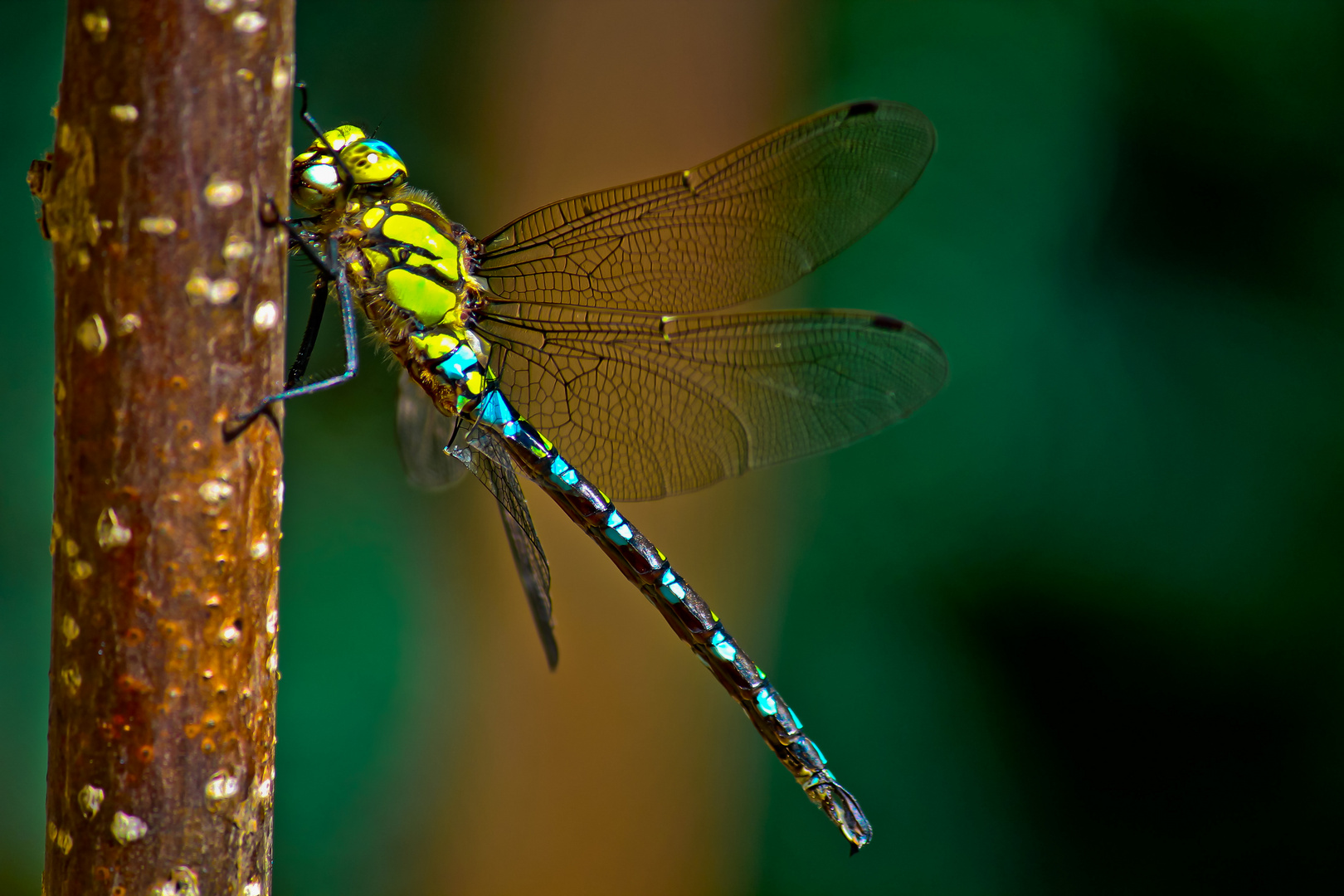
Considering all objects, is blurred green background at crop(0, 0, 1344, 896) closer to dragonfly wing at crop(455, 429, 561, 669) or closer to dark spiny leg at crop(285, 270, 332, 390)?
dragonfly wing at crop(455, 429, 561, 669)

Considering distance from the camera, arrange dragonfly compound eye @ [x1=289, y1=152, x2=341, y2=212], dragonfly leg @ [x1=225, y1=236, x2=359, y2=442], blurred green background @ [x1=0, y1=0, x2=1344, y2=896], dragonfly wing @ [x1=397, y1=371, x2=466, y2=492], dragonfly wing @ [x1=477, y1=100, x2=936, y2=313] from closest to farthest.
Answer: dragonfly leg @ [x1=225, y1=236, x2=359, y2=442] < dragonfly compound eye @ [x1=289, y1=152, x2=341, y2=212] < dragonfly wing @ [x1=477, y1=100, x2=936, y2=313] < dragonfly wing @ [x1=397, y1=371, x2=466, y2=492] < blurred green background @ [x1=0, y1=0, x2=1344, y2=896]

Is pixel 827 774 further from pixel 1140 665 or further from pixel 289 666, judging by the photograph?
pixel 289 666

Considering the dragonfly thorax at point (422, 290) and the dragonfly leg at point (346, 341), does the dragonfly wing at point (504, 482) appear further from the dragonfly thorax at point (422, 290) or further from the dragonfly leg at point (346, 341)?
the dragonfly leg at point (346, 341)

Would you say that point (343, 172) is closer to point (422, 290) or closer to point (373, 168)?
point (373, 168)

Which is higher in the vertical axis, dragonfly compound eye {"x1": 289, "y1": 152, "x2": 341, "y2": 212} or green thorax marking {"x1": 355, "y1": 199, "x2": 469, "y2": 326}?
dragonfly compound eye {"x1": 289, "y1": 152, "x2": 341, "y2": 212}

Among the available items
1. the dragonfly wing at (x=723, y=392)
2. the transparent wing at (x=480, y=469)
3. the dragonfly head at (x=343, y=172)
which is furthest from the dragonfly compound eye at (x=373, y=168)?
the dragonfly wing at (x=723, y=392)

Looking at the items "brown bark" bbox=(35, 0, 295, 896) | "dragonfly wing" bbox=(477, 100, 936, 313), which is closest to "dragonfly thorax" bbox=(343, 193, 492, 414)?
"dragonfly wing" bbox=(477, 100, 936, 313)

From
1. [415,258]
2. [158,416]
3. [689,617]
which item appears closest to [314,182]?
[415,258]
